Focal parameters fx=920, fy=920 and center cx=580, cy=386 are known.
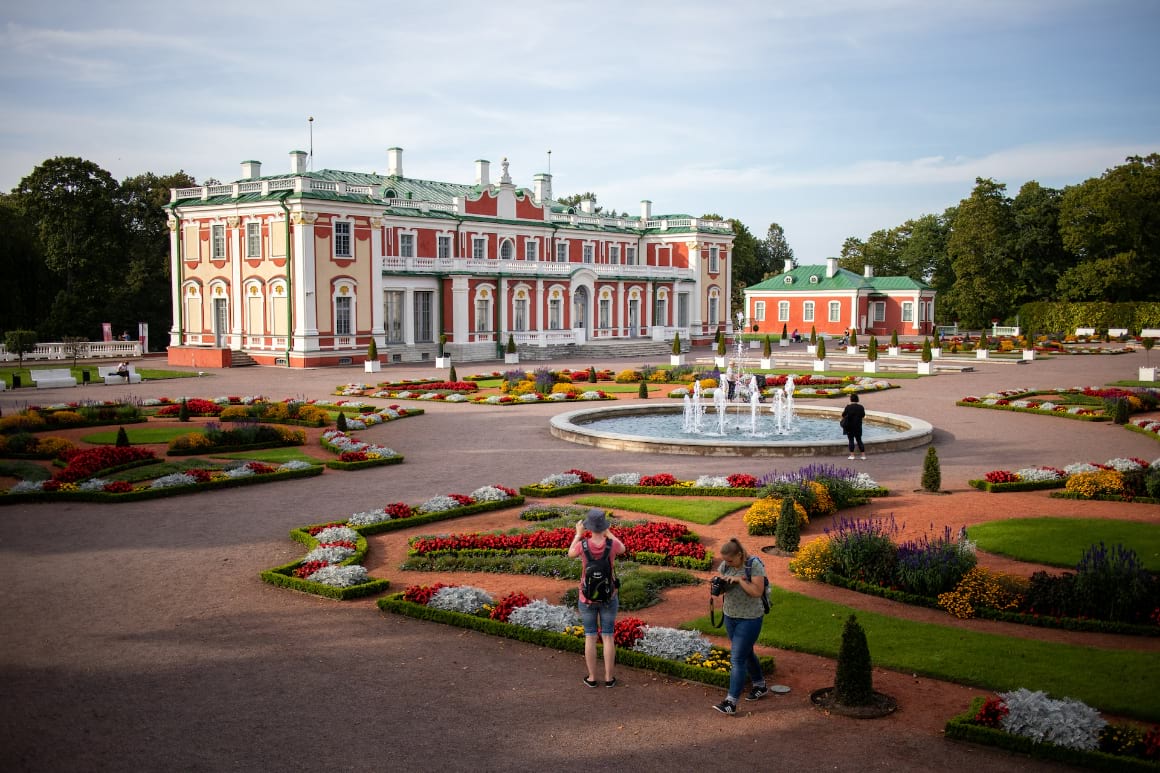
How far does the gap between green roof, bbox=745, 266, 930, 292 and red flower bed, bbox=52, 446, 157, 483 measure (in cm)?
7118

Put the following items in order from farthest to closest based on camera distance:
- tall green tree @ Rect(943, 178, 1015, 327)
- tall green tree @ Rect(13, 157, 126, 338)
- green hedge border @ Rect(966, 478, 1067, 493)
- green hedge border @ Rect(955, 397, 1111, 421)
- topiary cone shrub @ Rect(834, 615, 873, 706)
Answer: tall green tree @ Rect(943, 178, 1015, 327), tall green tree @ Rect(13, 157, 126, 338), green hedge border @ Rect(955, 397, 1111, 421), green hedge border @ Rect(966, 478, 1067, 493), topiary cone shrub @ Rect(834, 615, 873, 706)

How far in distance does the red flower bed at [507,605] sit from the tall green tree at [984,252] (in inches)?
2934

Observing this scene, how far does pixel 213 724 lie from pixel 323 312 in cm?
4114

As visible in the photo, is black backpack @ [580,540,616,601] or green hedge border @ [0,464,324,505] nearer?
black backpack @ [580,540,616,601]

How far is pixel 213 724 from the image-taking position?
7684 millimetres

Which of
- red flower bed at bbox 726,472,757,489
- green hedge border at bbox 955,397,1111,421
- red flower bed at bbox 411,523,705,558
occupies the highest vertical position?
green hedge border at bbox 955,397,1111,421

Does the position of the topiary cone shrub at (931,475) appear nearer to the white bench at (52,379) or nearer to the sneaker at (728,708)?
the sneaker at (728,708)

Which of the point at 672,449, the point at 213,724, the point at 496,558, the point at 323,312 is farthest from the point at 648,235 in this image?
the point at 213,724

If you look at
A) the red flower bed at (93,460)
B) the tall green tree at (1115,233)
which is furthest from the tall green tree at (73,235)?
the tall green tree at (1115,233)

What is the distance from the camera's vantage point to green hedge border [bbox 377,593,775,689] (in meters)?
8.61

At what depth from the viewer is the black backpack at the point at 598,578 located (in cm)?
835

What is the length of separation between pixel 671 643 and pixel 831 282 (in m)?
77.9

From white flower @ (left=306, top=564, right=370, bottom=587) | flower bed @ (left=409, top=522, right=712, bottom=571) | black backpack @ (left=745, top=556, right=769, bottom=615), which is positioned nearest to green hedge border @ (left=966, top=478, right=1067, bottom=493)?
flower bed @ (left=409, top=522, right=712, bottom=571)

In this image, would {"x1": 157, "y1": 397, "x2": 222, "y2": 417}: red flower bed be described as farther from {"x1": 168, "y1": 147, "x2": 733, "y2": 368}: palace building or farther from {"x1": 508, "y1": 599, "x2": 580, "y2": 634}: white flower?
{"x1": 508, "y1": 599, "x2": 580, "y2": 634}: white flower
